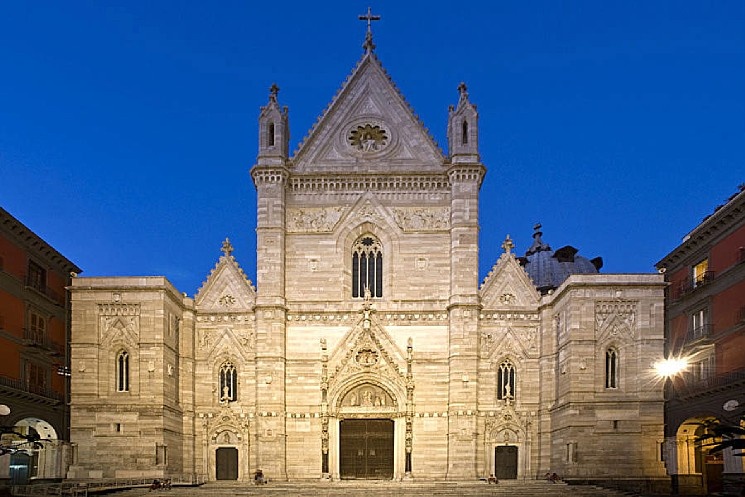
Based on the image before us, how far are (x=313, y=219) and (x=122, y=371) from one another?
13.5 m

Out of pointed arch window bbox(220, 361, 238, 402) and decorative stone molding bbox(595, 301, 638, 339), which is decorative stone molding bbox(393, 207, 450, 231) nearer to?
decorative stone molding bbox(595, 301, 638, 339)

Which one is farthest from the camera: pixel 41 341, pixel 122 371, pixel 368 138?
pixel 368 138

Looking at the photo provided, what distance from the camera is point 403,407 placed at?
159 ft

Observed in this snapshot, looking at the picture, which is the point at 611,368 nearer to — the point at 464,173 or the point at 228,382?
the point at 464,173

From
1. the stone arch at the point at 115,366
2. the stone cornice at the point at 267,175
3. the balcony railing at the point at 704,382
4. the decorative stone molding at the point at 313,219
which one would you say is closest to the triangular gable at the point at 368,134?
the stone cornice at the point at 267,175

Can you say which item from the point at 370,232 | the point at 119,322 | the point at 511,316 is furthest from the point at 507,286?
the point at 119,322

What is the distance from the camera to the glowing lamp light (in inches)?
1494

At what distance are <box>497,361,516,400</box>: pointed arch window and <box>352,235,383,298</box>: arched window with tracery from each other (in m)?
8.14

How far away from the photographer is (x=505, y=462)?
4822 centimetres

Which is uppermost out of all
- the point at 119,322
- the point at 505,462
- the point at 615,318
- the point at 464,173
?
the point at 464,173

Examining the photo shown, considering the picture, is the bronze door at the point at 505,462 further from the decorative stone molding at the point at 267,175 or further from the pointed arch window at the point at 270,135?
the pointed arch window at the point at 270,135

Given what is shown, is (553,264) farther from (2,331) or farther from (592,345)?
(2,331)

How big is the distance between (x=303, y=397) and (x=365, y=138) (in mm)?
15487

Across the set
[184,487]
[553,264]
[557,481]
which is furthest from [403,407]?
[553,264]
